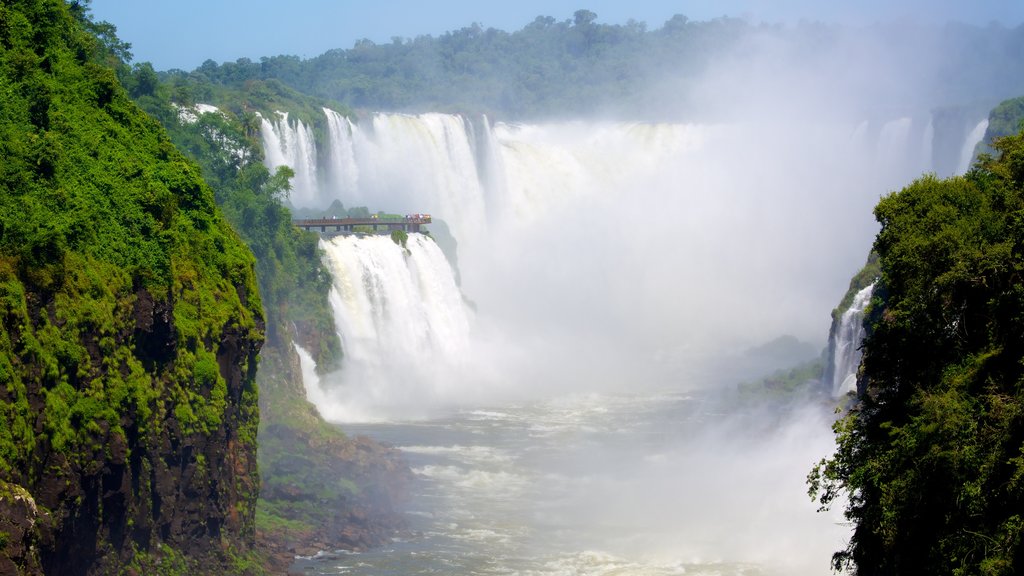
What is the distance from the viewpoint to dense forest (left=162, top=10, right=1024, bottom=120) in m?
124

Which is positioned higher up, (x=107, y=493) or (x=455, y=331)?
(x=455, y=331)

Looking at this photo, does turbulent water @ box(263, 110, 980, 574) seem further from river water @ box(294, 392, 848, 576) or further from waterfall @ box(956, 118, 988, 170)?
waterfall @ box(956, 118, 988, 170)

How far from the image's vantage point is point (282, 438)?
43094 mm

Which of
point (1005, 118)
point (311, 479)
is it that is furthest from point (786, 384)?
point (1005, 118)

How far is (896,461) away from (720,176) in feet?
275

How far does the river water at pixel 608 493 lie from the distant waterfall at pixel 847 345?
131 centimetres

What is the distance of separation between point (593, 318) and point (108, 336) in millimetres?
58228

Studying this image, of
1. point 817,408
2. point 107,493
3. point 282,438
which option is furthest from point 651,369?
point 107,493

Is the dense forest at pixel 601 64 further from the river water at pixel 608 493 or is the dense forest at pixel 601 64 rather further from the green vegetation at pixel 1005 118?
the river water at pixel 608 493

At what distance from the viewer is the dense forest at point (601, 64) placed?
124 m

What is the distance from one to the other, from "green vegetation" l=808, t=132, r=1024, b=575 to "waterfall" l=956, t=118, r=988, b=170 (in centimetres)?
5959

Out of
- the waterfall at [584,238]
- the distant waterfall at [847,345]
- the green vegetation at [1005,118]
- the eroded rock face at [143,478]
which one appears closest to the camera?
the eroded rock face at [143,478]

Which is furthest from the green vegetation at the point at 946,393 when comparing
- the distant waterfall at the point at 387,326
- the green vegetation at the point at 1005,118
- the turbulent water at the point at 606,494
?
the green vegetation at the point at 1005,118

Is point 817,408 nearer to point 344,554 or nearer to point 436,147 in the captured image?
point 344,554
